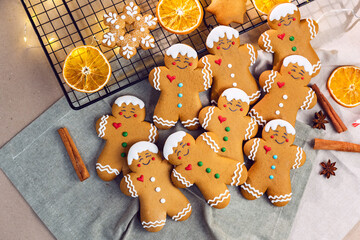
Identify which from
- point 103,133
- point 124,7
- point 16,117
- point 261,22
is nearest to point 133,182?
point 103,133

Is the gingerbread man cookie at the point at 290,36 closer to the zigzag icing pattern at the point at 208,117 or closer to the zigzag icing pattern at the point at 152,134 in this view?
the zigzag icing pattern at the point at 208,117

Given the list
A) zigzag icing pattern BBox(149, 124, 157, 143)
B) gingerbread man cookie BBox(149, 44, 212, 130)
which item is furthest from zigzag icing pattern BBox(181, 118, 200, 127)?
zigzag icing pattern BBox(149, 124, 157, 143)

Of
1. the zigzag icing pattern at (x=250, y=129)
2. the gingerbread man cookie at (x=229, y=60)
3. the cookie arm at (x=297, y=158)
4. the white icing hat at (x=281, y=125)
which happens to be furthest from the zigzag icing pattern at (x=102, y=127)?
the cookie arm at (x=297, y=158)

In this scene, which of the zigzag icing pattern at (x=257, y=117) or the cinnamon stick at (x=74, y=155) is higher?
the cinnamon stick at (x=74, y=155)

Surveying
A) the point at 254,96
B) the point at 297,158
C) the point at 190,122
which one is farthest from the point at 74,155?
the point at 297,158

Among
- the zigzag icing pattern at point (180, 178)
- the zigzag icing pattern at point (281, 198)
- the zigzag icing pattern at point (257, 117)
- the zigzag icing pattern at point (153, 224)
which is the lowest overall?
the zigzag icing pattern at point (281, 198)
